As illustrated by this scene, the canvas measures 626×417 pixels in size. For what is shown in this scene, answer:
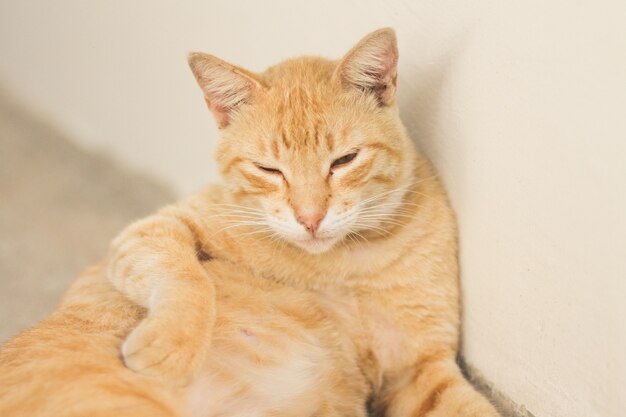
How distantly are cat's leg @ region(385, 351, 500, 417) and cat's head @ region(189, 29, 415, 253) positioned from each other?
0.35 metres

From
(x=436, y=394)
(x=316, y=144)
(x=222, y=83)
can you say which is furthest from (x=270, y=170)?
(x=436, y=394)

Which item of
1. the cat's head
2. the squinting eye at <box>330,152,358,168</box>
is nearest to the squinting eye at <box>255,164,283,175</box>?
the cat's head

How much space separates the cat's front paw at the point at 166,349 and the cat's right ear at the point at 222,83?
0.59m

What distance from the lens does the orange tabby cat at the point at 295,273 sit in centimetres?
159

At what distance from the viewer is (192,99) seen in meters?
2.74

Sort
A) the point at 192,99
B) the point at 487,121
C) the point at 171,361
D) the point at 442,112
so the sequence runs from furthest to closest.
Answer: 1. the point at 192,99
2. the point at 442,112
3. the point at 487,121
4. the point at 171,361

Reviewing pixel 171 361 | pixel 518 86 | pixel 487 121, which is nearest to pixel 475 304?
pixel 487 121

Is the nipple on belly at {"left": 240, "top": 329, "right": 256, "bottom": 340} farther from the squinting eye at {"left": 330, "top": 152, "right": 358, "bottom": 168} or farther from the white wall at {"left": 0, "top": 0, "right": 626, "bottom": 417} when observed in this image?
the white wall at {"left": 0, "top": 0, "right": 626, "bottom": 417}

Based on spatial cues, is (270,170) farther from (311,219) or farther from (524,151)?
(524,151)

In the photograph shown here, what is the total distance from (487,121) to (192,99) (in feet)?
4.72

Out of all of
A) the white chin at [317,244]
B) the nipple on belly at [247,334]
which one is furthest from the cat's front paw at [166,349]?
the white chin at [317,244]

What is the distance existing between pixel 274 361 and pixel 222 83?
0.68 m

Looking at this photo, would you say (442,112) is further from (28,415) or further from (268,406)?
(28,415)

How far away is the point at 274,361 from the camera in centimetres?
170
